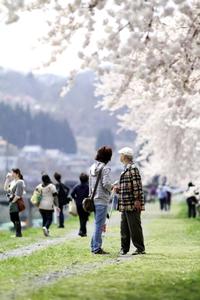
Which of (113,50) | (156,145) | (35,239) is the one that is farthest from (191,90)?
(156,145)

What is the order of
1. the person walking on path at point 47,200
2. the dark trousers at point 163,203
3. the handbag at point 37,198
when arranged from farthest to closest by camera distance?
the dark trousers at point 163,203 < the person walking on path at point 47,200 < the handbag at point 37,198

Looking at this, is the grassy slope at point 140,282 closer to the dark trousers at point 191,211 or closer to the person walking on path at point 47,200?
the person walking on path at point 47,200

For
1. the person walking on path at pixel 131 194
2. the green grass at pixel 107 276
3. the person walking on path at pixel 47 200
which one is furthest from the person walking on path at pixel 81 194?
the person walking on path at pixel 131 194

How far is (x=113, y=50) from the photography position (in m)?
10.9

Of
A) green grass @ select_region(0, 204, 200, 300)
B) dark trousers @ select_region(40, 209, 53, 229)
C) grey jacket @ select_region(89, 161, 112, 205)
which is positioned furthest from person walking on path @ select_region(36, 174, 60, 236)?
grey jacket @ select_region(89, 161, 112, 205)

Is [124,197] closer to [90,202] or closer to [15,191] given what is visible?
[90,202]

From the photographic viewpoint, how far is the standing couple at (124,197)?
1474 centimetres

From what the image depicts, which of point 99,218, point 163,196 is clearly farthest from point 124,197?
point 163,196

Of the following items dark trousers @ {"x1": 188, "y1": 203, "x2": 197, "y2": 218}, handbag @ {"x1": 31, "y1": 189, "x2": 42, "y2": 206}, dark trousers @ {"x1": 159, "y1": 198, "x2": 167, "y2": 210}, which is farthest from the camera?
dark trousers @ {"x1": 159, "y1": 198, "x2": 167, "y2": 210}

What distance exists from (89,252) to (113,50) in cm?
592

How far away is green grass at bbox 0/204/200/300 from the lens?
9.41 m

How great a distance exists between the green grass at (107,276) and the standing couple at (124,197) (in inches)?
14.5

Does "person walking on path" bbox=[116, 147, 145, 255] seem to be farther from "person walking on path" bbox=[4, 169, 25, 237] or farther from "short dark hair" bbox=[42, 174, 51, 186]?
"short dark hair" bbox=[42, 174, 51, 186]

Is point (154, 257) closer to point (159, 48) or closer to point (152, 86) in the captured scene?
point (152, 86)
